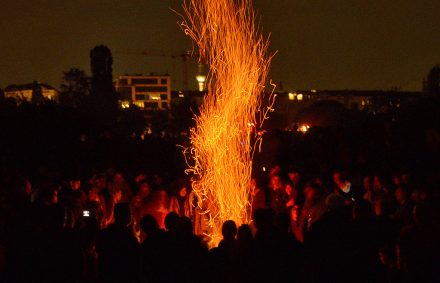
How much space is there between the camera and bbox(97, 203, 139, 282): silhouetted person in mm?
6531

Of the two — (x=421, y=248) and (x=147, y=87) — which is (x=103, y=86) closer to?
(x=421, y=248)

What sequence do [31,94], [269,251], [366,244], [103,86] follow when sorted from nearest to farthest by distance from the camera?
[269,251]
[366,244]
[31,94]
[103,86]

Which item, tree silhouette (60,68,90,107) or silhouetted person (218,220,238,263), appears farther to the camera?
tree silhouette (60,68,90,107)

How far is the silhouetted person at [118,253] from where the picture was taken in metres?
6.53

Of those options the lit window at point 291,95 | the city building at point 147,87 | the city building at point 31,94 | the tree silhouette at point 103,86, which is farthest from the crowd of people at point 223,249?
the city building at point 147,87

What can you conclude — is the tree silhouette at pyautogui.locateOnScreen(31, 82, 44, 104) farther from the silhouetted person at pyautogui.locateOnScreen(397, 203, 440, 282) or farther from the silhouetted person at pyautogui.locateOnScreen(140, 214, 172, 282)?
the silhouetted person at pyautogui.locateOnScreen(397, 203, 440, 282)

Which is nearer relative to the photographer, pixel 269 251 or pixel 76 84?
pixel 269 251

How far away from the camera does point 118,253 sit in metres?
6.59

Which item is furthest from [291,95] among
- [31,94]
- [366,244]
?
[366,244]

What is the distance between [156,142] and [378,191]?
13.1 meters

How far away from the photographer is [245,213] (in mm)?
11297

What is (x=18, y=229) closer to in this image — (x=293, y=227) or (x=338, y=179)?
(x=293, y=227)

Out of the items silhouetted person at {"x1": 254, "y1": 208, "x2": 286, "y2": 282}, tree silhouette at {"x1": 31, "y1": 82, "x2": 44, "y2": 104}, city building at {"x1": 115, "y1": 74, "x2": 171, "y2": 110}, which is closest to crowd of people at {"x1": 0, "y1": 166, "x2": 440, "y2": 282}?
silhouetted person at {"x1": 254, "y1": 208, "x2": 286, "y2": 282}

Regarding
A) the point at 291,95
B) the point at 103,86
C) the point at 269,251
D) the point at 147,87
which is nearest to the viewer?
the point at 269,251
